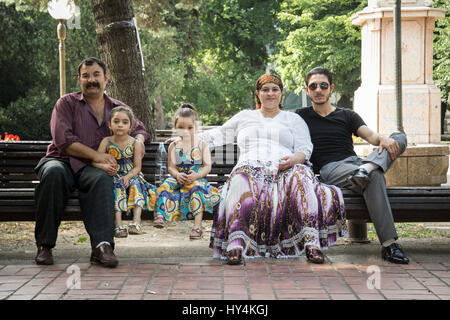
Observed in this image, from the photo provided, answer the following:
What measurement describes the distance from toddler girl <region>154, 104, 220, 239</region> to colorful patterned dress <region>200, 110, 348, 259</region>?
0.53ft

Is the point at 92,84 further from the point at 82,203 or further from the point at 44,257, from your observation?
the point at 44,257

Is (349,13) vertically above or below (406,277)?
above

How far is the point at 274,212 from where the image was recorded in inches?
197

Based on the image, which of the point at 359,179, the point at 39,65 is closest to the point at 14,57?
the point at 39,65

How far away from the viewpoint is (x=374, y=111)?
10102 millimetres

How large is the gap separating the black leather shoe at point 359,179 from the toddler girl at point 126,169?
163cm

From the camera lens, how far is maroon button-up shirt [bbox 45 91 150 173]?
5102 mm

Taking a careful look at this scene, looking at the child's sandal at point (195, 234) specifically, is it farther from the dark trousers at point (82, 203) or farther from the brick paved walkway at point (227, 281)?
the dark trousers at point (82, 203)

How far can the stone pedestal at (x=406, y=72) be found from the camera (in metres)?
10.1

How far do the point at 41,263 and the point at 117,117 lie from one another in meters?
1.34

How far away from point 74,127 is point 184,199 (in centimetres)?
113

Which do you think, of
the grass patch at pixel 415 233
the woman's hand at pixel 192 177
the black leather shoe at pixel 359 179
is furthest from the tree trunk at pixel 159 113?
the black leather shoe at pixel 359 179
